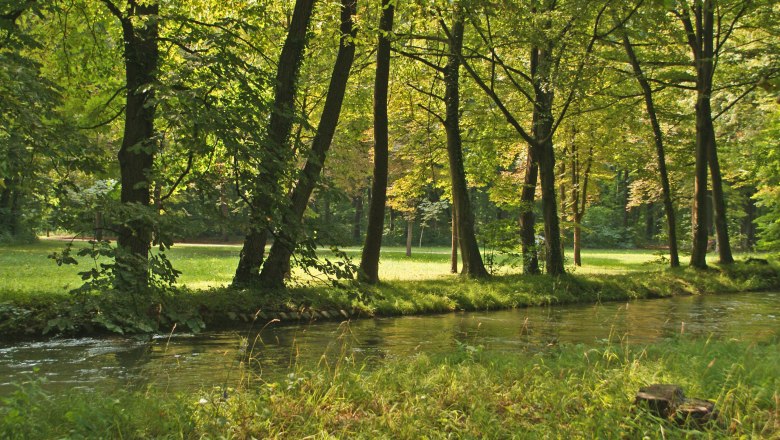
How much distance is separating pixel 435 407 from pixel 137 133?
7612 mm

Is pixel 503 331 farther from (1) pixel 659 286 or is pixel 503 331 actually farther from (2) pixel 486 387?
(1) pixel 659 286

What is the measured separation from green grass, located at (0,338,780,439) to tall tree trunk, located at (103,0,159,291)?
111 cm

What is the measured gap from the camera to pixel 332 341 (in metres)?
10.3

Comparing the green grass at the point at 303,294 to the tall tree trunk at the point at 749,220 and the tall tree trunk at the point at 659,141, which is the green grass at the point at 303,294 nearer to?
the tall tree trunk at the point at 659,141

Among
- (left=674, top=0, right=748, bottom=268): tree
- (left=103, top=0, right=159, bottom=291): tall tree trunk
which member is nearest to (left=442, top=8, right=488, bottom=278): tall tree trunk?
(left=674, top=0, right=748, bottom=268): tree

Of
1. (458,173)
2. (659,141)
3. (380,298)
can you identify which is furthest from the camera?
(659,141)

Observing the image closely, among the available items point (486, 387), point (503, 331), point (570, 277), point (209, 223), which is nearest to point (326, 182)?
point (209, 223)

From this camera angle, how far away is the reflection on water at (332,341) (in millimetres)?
7516

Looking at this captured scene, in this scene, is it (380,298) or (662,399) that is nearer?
(662,399)

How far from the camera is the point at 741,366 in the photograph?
5.40 meters

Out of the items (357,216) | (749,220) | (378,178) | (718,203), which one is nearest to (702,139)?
(718,203)

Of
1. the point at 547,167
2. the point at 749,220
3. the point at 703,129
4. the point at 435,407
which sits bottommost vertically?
the point at 435,407

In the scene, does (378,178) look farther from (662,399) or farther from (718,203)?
(718,203)

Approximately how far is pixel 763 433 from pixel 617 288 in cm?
1482
